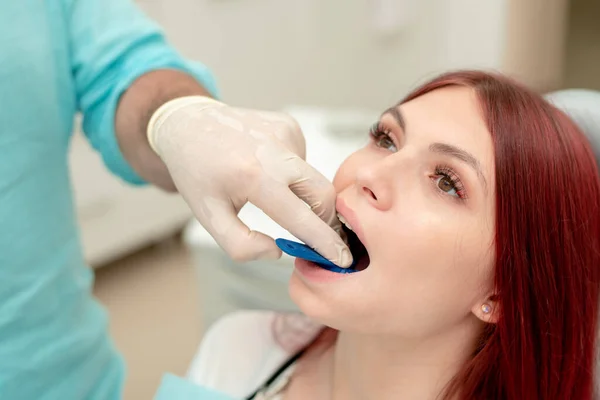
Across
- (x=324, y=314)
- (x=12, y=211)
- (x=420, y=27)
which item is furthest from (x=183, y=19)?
(x=324, y=314)

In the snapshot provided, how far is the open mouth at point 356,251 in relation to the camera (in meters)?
0.82

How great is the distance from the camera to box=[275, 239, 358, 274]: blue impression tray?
2.42ft

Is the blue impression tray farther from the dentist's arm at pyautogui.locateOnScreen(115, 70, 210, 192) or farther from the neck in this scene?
the dentist's arm at pyautogui.locateOnScreen(115, 70, 210, 192)

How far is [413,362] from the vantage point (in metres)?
0.84

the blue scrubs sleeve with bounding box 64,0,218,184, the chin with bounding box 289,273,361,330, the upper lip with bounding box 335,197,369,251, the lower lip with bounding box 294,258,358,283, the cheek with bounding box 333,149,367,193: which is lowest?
the chin with bounding box 289,273,361,330

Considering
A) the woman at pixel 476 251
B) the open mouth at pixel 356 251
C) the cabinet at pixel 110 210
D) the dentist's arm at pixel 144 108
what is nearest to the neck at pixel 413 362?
the woman at pixel 476 251

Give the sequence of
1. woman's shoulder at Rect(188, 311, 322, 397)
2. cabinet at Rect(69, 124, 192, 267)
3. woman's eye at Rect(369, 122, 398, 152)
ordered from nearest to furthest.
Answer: woman's eye at Rect(369, 122, 398, 152)
woman's shoulder at Rect(188, 311, 322, 397)
cabinet at Rect(69, 124, 192, 267)

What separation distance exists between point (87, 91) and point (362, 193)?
468mm

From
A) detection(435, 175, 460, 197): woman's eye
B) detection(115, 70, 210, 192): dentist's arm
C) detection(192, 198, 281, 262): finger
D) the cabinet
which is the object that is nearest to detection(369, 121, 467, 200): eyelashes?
detection(435, 175, 460, 197): woman's eye

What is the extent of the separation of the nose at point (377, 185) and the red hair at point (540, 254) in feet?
0.44

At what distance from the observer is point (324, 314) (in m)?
0.75

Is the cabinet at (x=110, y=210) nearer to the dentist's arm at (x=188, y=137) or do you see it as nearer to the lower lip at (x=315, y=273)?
the dentist's arm at (x=188, y=137)

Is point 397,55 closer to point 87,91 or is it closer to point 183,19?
point 183,19

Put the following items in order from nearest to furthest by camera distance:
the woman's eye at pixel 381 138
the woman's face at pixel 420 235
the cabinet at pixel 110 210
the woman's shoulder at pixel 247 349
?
the woman's face at pixel 420 235
the woman's eye at pixel 381 138
the woman's shoulder at pixel 247 349
the cabinet at pixel 110 210
